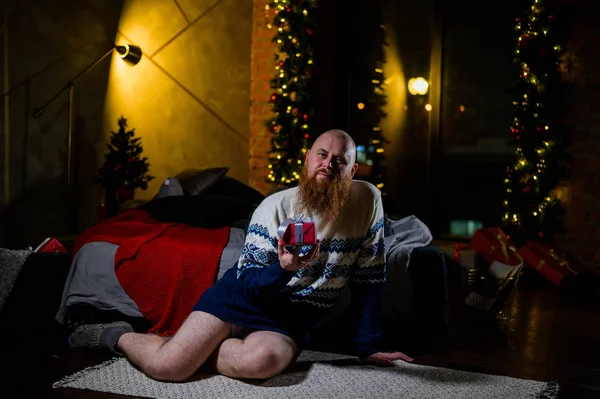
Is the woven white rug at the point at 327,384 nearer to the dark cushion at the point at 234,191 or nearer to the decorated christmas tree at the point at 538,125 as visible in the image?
the dark cushion at the point at 234,191

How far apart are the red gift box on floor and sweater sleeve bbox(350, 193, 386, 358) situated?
2980mm

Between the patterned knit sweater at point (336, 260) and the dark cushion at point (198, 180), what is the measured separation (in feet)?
6.92

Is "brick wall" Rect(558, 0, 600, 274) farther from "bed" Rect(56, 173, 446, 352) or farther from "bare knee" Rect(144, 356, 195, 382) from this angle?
"bare knee" Rect(144, 356, 195, 382)

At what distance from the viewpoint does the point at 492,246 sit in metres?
5.41

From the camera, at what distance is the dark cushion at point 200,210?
4.41 meters

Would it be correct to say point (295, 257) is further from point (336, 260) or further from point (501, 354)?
point (501, 354)

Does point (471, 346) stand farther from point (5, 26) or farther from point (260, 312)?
point (5, 26)

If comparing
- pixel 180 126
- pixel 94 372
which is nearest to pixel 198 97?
pixel 180 126

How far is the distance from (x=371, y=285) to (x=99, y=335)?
1.25 metres

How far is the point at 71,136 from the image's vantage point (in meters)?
6.25

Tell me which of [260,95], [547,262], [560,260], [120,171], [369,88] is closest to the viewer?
[547,262]

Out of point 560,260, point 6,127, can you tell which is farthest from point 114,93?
point 560,260

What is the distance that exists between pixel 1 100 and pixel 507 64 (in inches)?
162

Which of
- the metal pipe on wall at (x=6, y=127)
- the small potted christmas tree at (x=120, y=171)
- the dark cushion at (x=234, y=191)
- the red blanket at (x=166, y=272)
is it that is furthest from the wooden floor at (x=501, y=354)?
the small potted christmas tree at (x=120, y=171)
